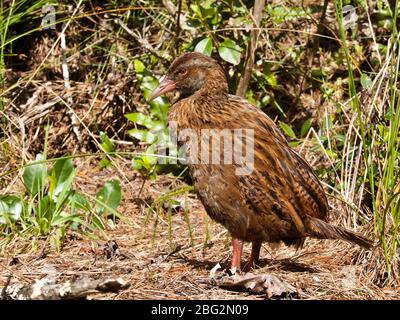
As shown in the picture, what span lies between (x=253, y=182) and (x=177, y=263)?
0.73m

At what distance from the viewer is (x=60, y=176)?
575 centimetres

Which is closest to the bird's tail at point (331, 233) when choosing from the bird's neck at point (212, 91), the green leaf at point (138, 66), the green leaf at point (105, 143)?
the bird's neck at point (212, 91)

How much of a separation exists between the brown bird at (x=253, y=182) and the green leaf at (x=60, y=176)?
1.00m

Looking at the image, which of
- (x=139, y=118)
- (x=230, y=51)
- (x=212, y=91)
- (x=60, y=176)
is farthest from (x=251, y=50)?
(x=60, y=176)

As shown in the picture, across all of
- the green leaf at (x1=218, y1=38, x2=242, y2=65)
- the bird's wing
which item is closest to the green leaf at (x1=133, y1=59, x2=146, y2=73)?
the green leaf at (x1=218, y1=38, x2=242, y2=65)

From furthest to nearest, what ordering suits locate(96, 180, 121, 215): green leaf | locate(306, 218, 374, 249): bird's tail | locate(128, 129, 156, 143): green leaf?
locate(128, 129, 156, 143): green leaf, locate(96, 180, 121, 215): green leaf, locate(306, 218, 374, 249): bird's tail

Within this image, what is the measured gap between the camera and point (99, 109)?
7121mm

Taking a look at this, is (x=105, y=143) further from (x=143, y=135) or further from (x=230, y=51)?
(x=230, y=51)

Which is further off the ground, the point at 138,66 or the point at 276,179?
the point at 138,66

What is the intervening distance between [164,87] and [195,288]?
1.42 metres

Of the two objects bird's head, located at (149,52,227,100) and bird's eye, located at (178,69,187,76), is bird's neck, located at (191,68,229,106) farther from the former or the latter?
bird's eye, located at (178,69,187,76)

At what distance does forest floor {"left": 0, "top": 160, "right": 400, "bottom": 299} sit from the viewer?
4547 millimetres

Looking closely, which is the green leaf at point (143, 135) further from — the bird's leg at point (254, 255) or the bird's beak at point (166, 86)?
the bird's leg at point (254, 255)

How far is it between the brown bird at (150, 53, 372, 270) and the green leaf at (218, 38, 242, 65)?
1291 mm
